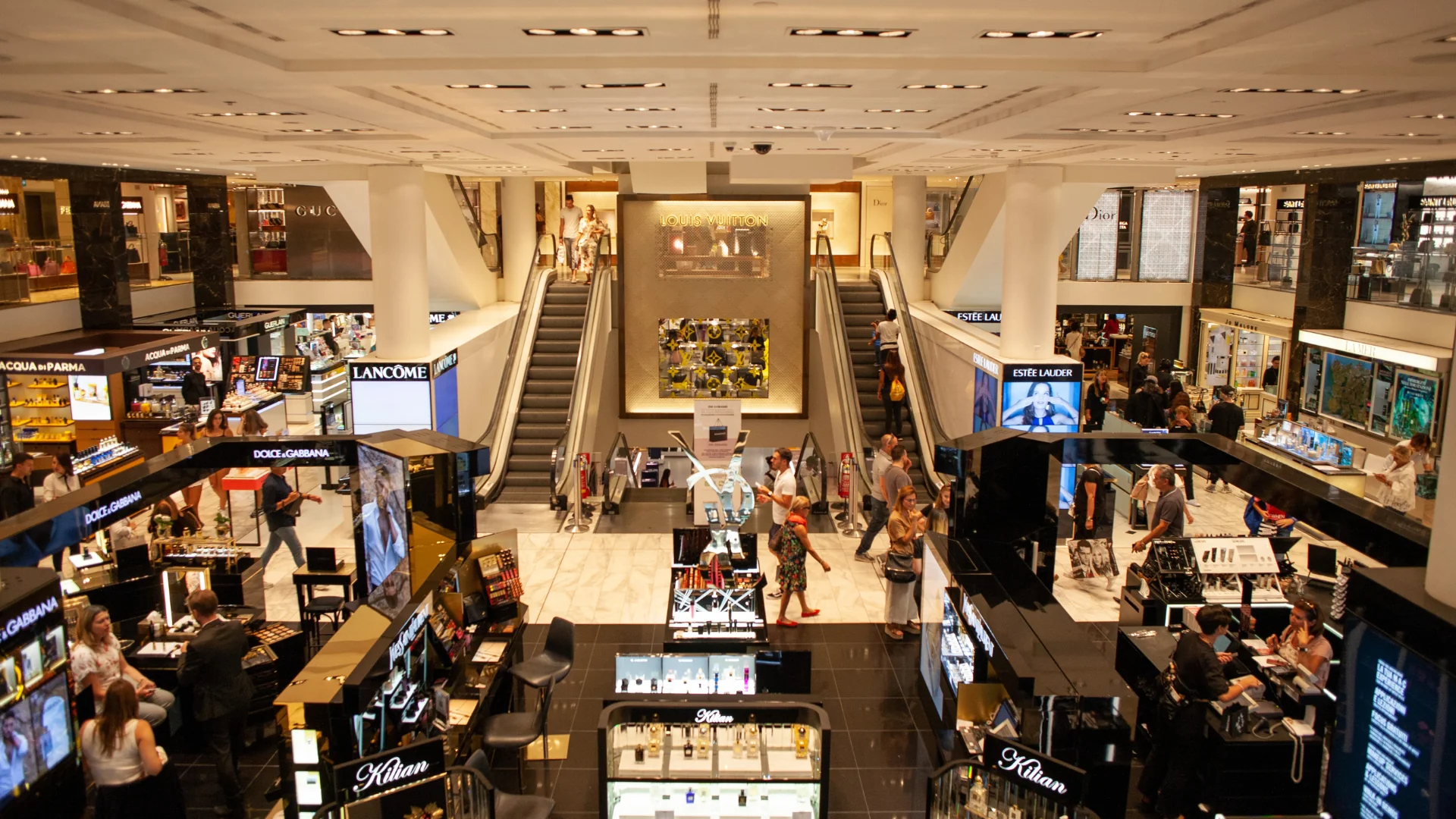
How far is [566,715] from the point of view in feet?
25.5

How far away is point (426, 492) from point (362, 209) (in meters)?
8.41

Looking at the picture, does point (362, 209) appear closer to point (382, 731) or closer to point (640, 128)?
point (640, 128)

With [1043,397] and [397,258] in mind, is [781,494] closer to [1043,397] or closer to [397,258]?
[1043,397]

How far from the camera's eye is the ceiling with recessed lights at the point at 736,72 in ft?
12.3

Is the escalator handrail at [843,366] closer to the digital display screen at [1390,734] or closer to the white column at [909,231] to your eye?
the white column at [909,231]

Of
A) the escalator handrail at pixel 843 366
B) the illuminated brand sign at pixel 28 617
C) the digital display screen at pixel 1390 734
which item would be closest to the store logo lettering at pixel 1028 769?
the digital display screen at pixel 1390 734

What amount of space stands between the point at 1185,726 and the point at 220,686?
Answer: 6016 mm

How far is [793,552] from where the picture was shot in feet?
30.5

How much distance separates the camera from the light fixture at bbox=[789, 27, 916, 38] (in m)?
4.09

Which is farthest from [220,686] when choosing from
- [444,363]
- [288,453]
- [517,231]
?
[517,231]

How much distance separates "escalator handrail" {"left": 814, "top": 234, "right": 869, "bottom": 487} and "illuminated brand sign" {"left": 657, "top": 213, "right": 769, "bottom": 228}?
4.20 ft

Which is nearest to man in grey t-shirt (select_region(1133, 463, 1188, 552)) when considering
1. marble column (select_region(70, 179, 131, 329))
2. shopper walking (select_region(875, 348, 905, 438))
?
shopper walking (select_region(875, 348, 905, 438))

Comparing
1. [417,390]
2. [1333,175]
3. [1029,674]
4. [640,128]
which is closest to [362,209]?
[417,390]

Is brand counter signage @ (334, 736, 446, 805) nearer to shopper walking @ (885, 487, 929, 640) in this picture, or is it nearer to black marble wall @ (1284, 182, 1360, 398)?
shopper walking @ (885, 487, 929, 640)
